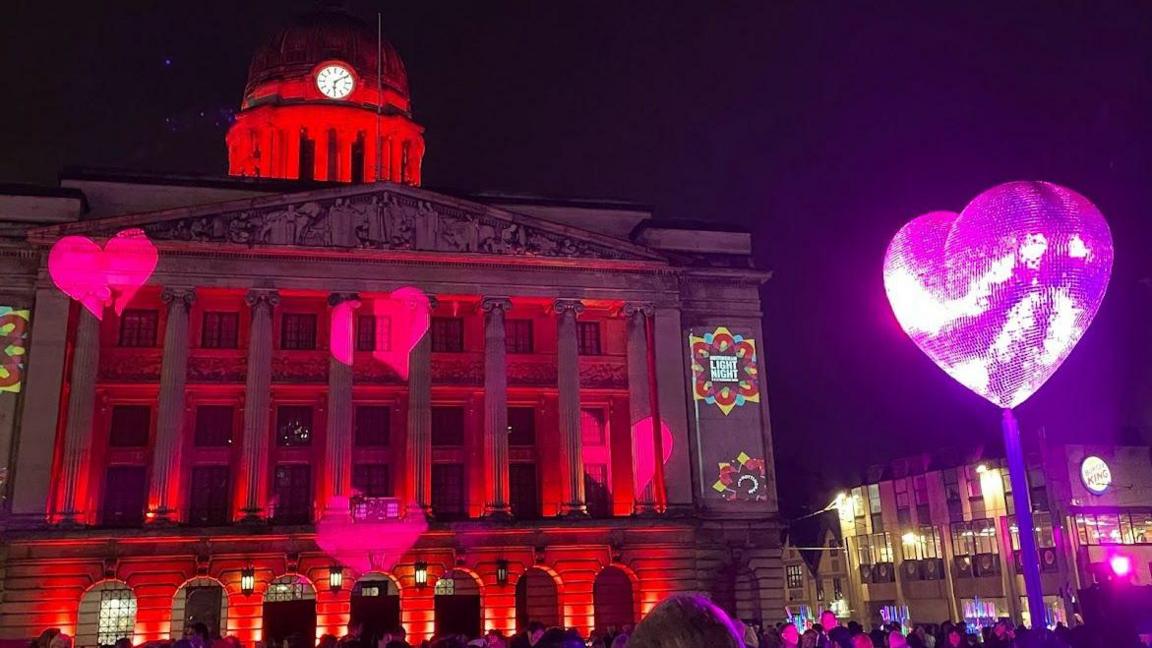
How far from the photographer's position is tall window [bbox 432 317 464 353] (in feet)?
142

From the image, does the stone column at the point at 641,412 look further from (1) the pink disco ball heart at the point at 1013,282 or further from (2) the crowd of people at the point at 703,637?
(1) the pink disco ball heart at the point at 1013,282

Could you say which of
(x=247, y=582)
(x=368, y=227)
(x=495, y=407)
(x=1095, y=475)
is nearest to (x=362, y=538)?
(x=247, y=582)

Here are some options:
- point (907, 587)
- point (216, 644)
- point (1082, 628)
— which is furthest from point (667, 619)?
point (907, 587)

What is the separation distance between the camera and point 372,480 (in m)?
40.9

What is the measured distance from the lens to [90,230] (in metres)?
37.2

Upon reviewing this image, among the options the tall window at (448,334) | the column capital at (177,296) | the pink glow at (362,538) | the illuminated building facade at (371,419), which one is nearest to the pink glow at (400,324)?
the illuminated building facade at (371,419)

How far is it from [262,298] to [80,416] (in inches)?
301

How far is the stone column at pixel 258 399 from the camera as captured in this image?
3672 cm

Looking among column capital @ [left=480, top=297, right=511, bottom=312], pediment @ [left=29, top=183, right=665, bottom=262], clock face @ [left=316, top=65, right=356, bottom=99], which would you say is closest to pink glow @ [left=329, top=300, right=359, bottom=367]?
pediment @ [left=29, top=183, right=665, bottom=262]

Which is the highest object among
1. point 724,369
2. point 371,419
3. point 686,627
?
point 724,369

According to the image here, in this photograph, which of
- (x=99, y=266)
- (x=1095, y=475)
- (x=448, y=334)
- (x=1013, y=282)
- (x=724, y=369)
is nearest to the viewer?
(x=1013, y=282)

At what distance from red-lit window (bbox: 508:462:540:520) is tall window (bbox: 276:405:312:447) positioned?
27.5ft

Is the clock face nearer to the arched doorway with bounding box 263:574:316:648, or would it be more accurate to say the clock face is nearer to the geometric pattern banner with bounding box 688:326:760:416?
the geometric pattern banner with bounding box 688:326:760:416

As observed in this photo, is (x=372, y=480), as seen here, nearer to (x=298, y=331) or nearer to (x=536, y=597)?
(x=298, y=331)
